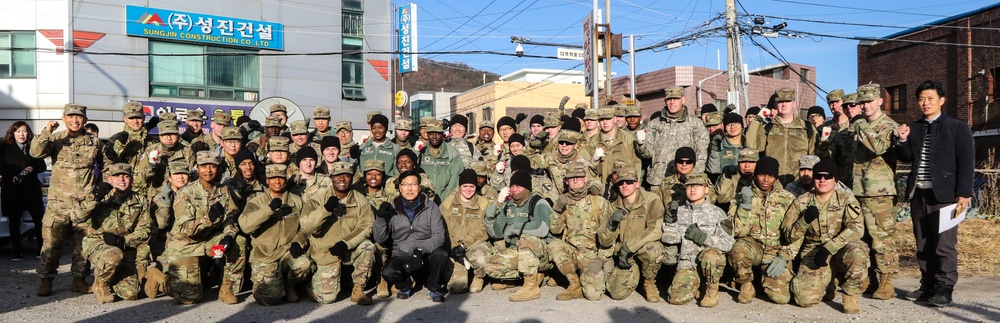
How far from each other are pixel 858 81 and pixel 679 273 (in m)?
28.6

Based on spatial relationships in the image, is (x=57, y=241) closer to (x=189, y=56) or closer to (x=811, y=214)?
(x=811, y=214)

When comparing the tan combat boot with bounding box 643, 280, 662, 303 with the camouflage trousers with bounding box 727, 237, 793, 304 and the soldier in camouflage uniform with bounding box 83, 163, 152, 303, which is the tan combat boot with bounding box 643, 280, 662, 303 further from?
the soldier in camouflage uniform with bounding box 83, 163, 152, 303

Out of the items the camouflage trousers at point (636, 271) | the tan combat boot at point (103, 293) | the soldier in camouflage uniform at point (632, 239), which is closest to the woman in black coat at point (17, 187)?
the tan combat boot at point (103, 293)

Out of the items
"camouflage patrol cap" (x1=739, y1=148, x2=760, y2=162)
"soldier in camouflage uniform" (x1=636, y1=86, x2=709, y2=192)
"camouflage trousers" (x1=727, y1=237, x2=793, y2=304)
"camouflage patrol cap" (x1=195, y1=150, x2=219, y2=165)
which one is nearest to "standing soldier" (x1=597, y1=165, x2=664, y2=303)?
"camouflage trousers" (x1=727, y1=237, x2=793, y2=304)

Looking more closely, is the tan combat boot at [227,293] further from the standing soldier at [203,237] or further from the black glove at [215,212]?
the black glove at [215,212]

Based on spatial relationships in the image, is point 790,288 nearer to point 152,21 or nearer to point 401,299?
point 401,299

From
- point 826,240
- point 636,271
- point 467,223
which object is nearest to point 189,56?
point 467,223

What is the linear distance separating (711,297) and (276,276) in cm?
416

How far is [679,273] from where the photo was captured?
22.5 feet

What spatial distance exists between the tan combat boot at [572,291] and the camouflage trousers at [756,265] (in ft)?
4.85

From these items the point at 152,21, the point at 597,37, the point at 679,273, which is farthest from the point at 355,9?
the point at 679,273

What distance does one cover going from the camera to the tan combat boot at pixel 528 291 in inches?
278

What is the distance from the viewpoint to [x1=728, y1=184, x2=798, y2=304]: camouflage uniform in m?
6.72

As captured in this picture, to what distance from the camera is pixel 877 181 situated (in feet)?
23.4
